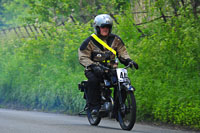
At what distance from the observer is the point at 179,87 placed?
12.6 meters

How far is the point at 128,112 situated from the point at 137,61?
465cm

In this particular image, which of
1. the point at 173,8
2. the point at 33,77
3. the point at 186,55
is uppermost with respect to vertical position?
the point at 173,8

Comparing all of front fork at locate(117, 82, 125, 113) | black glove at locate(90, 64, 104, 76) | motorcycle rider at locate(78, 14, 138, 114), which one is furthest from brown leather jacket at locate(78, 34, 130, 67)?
front fork at locate(117, 82, 125, 113)

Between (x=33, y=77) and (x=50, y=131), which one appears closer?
(x=50, y=131)

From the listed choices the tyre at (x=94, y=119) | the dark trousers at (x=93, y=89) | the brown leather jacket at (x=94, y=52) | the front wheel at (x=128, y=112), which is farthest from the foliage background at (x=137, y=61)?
the brown leather jacket at (x=94, y=52)

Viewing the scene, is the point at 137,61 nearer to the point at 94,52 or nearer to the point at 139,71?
the point at 139,71

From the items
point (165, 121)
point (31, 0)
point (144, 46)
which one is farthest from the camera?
point (31, 0)

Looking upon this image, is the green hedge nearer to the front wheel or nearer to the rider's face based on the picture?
the front wheel

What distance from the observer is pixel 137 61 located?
14.4 meters

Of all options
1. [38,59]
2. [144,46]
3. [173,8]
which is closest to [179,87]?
[144,46]

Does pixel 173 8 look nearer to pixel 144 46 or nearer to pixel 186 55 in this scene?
pixel 144 46

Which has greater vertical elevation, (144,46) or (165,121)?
(144,46)

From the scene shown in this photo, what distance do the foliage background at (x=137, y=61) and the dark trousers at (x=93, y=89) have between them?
176cm

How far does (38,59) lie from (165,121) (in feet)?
34.1
